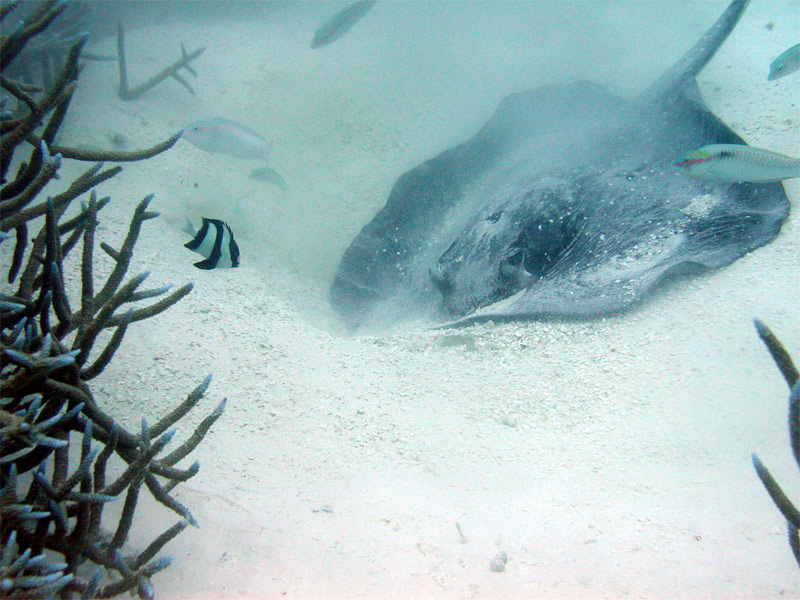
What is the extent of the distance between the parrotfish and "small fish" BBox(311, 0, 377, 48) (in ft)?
8.02

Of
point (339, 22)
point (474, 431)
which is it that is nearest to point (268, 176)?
point (339, 22)

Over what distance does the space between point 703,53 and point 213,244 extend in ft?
19.5

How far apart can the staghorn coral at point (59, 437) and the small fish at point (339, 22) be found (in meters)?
5.21

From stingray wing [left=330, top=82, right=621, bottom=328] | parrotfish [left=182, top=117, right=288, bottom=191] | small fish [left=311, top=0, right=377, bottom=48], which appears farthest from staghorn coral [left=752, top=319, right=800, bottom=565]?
small fish [left=311, top=0, right=377, bottom=48]

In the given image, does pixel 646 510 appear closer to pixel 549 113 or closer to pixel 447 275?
pixel 447 275

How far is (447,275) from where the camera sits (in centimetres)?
470

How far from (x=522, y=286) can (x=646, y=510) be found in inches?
98.6

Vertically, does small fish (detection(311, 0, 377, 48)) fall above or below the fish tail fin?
above

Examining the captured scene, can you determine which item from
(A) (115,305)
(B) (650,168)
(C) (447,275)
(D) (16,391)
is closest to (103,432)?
(D) (16,391)

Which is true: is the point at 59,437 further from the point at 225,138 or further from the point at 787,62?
the point at 787,62

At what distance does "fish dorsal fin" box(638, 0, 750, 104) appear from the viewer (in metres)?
4.78

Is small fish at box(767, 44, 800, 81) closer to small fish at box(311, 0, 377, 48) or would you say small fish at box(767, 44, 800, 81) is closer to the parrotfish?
small fish at box(311, 0, 377, 48)

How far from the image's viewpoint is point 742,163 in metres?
3.11

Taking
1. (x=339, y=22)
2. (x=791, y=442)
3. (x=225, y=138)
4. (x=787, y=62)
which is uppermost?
(x=339, y=22)
